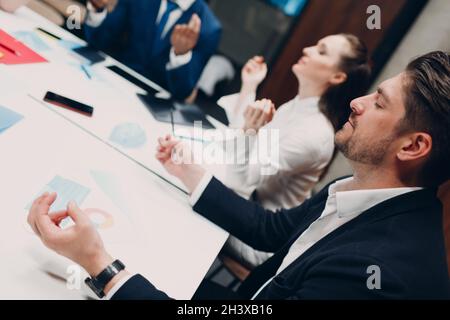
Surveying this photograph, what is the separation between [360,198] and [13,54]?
47.7 inches

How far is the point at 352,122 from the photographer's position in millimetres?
772

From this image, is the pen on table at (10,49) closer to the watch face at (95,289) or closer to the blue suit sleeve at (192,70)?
the blue suit sleeve at (192,70)

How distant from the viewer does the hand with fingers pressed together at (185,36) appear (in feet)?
5.22

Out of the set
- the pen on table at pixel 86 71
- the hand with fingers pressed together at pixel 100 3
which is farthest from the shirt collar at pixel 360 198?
the hand with fingers pressed together at pixel 100 3

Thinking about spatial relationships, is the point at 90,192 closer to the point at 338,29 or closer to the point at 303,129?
the point at 303,129

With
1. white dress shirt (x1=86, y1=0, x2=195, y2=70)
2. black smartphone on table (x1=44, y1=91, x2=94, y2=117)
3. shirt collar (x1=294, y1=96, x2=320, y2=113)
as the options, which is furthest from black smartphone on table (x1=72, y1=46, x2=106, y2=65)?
shirt collar (x1=294, y1=96, x2=320, y2=113)

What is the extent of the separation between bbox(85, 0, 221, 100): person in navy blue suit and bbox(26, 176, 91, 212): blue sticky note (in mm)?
985

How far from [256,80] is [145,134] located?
668 mm

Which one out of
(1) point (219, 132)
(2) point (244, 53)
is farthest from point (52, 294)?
(2) point (244, 53)

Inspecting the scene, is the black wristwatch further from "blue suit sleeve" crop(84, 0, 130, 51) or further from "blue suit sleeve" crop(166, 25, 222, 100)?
"blue suit sleeve" crop(84, 0, 130, 51)

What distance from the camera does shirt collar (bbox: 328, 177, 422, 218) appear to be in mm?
713

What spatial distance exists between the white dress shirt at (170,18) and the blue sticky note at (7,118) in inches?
37.6

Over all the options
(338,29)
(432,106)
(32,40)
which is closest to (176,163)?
(432,106)

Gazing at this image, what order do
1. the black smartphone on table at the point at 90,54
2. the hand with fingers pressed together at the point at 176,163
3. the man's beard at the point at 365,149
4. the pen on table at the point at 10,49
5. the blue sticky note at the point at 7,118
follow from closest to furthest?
the man's beard at the point at 365,149, the blue sticky note at the point at 7,118, the hand with fingers pressed together at the point at 176,163, the pen on table at the point at 10,49, the black smartphone on table at the point at 90,54
